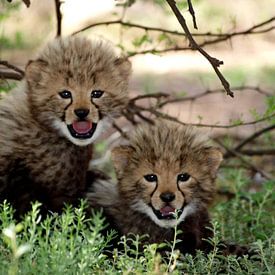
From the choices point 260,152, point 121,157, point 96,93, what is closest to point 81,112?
point 96,93

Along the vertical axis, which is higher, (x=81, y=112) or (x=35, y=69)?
(x=35, y=69)

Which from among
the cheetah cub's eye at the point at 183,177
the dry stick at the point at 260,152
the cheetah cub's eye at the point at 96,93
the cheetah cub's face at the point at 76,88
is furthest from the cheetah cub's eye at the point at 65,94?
the dry stick at the point at 260,152

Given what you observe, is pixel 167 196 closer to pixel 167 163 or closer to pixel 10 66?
pixel 167 163

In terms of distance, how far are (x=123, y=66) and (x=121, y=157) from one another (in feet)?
1.55

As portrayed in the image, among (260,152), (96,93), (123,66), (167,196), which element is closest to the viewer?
(167,196)

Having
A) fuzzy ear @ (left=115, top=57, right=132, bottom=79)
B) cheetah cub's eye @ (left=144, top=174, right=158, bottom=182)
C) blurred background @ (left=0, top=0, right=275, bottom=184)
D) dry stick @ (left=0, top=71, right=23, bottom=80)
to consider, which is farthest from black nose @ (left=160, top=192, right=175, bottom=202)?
blurred background @ (left=0, top=0, right=275, bottom=184)

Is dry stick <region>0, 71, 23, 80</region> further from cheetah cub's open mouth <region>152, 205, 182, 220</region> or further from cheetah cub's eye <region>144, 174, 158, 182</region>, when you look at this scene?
cheetah cub's open mouth <region>152, 205, 182, 220</region>

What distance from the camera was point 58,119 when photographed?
4.34 m

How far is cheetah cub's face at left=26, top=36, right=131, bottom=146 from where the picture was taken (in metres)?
4.28

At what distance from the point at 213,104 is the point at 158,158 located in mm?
4690

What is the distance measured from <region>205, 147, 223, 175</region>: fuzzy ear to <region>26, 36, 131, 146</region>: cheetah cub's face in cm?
47

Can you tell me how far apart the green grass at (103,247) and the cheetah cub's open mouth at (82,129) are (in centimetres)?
34

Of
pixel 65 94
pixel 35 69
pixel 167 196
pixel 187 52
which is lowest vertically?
pixel 167 196

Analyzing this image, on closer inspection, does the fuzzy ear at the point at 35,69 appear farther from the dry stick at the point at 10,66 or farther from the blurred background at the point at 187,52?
the blurred background at the point at 187,52
